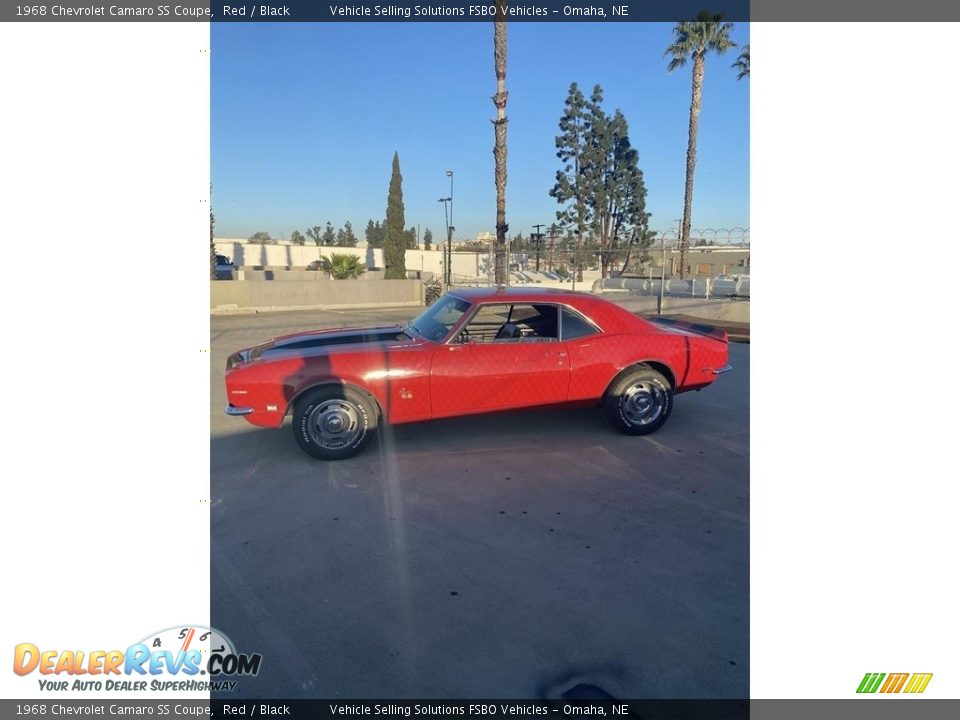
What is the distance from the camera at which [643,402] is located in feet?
17.2

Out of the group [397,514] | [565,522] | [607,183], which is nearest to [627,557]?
[565,522]

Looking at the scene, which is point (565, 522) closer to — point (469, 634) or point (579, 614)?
point (579, 614)

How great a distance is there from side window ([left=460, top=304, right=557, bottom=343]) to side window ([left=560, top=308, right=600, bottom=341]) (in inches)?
3.2

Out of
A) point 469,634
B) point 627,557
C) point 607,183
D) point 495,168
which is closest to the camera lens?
point 469,634

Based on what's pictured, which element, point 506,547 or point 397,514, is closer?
point 506,547

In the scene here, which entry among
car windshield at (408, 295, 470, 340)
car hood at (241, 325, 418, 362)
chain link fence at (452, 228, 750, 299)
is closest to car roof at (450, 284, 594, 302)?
car windshield at (408, 295, 470, 340)

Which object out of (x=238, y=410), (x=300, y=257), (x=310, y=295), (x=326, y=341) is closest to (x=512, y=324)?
(x=326, y=341)

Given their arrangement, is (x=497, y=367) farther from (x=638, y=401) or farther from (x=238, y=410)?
(x=238, y=410)

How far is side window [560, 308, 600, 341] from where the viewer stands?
16.7ft

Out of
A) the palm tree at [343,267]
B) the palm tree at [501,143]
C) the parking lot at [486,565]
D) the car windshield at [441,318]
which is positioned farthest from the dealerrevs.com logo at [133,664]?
the palm tree at [343,267]

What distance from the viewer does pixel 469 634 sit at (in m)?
2.54

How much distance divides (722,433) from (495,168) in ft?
35.6

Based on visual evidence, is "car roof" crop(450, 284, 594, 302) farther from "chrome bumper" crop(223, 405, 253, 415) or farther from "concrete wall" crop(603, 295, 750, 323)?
"concrete wall" crop(603, 295, 750, 323)
